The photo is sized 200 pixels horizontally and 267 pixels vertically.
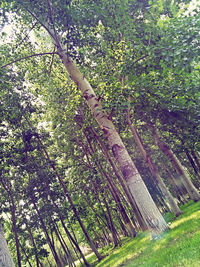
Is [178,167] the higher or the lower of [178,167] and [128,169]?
the lower

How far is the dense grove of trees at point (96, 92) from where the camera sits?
8172 millimetres

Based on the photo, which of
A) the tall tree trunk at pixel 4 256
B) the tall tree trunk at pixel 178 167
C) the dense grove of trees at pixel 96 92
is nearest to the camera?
the tall tree trunk at pixel 4 256

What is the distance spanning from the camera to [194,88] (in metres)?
11.1

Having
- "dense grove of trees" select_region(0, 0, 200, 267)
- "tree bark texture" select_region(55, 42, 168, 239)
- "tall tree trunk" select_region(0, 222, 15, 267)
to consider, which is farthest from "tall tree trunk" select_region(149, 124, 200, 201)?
"tall tree trunk" select_region(0, 222, 15, 267)

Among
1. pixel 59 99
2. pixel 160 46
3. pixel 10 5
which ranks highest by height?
pixel 10 5

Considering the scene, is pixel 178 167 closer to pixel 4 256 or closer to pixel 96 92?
pixel 96 92

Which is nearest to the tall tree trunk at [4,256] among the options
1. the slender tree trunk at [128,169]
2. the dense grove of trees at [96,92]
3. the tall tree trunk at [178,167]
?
the dense grove of trees at [96,92]

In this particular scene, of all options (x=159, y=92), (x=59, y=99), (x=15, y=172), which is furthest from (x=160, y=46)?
(x=15, y=172)

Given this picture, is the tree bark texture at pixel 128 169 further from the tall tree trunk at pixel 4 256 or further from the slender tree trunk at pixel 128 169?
the tall tree trunk at pixel 4 256

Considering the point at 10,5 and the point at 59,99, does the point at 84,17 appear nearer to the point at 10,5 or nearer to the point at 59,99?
the point at 10,5

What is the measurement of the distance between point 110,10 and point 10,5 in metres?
5.55

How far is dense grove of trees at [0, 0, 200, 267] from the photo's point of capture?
8.17m

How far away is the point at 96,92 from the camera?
1212 cm

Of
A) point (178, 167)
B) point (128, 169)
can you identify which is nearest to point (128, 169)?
point (128, 169)
